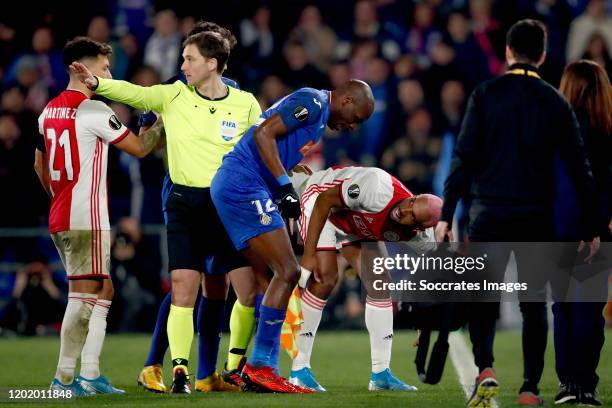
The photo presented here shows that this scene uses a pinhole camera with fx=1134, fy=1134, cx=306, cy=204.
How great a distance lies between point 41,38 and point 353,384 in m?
8.22

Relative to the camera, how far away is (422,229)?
8.04 meters

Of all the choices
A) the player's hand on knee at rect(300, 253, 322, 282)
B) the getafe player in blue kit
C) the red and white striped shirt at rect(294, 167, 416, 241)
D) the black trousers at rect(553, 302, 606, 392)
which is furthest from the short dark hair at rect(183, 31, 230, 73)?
the black trousers at rect(553, 302, 606, 392)

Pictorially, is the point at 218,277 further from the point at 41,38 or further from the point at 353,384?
the point at 41,38

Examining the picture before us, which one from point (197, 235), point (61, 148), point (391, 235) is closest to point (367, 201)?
point (391, 235)

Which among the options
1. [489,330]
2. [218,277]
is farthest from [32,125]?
[489,330]

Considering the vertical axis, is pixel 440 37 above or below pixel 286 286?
above

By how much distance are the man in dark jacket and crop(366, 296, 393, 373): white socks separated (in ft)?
5.30

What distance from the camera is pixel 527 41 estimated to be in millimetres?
6324

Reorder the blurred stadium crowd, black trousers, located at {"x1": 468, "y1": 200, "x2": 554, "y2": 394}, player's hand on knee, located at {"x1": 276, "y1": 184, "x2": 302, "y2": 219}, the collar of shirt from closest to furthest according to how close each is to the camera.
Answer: black trousers, located at {"x1": 468, "y1": 200, "x2": 554, "y2": 394} → the collar of shirt → player's hand on knee, located at {"x1": 276, "y1": 184, "x2": 302, "y2": 219} → the blurred stadium crowd

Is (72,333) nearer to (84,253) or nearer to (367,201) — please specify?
(84,253)

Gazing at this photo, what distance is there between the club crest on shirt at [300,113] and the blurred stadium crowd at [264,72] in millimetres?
6388

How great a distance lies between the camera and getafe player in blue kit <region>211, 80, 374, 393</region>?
7.09m

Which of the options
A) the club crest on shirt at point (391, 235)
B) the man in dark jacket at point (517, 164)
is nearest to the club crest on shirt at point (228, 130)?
→ the club crest on shirt at point (391, 235)

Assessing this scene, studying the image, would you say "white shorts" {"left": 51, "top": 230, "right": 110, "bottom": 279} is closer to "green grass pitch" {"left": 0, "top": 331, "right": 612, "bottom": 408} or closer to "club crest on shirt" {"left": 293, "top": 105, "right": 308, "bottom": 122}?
"green grass pitch" {"left": 0, "top": 331, "right": 612, "bottom": 408}
